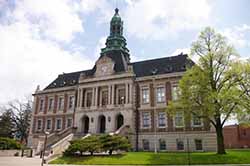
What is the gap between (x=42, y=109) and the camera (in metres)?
46.5

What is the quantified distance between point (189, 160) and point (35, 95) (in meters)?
35.0

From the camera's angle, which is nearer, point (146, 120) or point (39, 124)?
point (146, 120)

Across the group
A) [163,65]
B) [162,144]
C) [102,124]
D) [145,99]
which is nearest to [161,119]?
[162,144]

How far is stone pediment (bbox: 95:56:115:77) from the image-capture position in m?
39.4

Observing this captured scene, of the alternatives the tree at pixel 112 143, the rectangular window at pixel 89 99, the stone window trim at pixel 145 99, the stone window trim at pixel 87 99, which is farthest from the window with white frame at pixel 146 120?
the rectangular window at pixel 89 99

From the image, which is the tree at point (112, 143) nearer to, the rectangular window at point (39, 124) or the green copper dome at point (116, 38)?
the green copper dome at point (116, 38)

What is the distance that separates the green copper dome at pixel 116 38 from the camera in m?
44.3

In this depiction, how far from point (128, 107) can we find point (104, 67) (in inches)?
327

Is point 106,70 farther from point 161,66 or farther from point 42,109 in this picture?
point 42,109

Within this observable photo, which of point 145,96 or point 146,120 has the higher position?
point 145,96

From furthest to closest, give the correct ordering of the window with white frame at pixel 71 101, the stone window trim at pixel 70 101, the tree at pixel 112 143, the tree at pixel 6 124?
the tree at pixel 6 124
the window with white frame at pixel 71 101
the stone window trim at pixel 70 101
the tree at pixel 112 143

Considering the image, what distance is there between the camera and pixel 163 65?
39656 millimetres

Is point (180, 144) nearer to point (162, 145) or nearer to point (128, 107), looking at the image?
point (162, 145)

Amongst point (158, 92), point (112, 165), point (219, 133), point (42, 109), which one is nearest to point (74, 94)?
point (42, 109)
